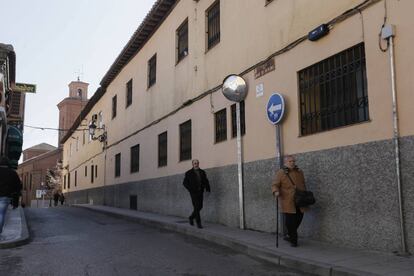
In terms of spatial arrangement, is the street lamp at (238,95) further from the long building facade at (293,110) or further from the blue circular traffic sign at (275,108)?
the blue circular traffic sign at (275,108)

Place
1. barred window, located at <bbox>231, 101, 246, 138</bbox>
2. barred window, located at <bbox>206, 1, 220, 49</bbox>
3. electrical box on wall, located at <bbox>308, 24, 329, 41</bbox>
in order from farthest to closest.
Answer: barred window, located at <bbox>206, 1, 220, 49</bbox> < barred window, located at <bbox>231, 101, 246, 138</bbox> < electrical box on wall, located at <bbox>308, 24, 329, 41</bbox>

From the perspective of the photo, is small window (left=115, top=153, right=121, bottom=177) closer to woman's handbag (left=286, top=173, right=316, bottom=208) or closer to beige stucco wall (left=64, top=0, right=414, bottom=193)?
beige stucco wall (left=64, top=0, right=414, bottom=193)

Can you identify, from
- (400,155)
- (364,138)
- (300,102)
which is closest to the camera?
(400,155)

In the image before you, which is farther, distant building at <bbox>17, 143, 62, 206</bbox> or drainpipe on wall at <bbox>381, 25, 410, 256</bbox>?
distant building at <bbox>17, 143, 62, 206</bbox>

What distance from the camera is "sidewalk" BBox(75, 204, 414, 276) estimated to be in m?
6.11

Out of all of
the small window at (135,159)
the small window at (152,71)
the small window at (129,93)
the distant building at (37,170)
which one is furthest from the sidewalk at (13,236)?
the distant building at (37,170)

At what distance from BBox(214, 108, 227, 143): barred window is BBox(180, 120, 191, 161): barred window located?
202 centimetres

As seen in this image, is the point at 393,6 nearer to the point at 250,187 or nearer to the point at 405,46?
the point at 405,46

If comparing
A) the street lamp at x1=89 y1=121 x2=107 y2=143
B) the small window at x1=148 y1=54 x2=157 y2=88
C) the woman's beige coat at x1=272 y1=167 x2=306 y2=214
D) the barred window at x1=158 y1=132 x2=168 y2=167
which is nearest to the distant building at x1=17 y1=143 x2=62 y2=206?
the street lamp at x1=89 y1=121 x2=107 y2=143

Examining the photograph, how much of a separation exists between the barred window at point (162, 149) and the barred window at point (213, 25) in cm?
440

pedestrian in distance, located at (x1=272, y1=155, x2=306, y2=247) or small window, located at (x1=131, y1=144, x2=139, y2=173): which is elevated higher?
small window, located at (x1=131, y1=144, x2=139, y2=173)

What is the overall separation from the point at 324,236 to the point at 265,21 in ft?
15.6

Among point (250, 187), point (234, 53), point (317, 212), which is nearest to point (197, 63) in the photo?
point (234, 53)

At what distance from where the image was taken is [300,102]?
9.27 meters
